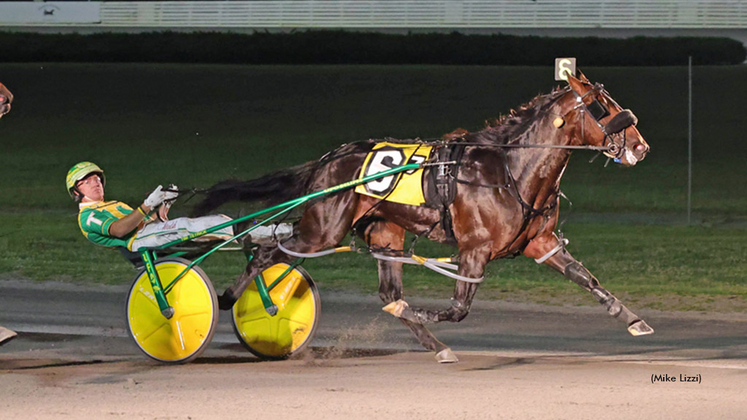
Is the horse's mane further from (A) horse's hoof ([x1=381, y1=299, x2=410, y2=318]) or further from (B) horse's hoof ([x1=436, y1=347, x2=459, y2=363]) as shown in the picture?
(B) horse's hoof ([x1=436, y1=347, x2=459, y2=363])

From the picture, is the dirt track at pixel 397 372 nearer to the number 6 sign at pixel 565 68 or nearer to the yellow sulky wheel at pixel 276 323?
the yellow sulky wheel at pixel 276 323

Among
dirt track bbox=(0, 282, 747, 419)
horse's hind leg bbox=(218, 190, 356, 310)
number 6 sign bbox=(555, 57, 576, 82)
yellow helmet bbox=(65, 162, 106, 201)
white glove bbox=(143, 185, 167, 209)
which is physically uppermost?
number 6 sign bbox=(555, 57, 576, 82)

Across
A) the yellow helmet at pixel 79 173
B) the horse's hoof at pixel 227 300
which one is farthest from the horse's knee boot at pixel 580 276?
the yellow helmet at pixel 79 173

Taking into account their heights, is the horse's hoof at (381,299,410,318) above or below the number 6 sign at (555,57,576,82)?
below

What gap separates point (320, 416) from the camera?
510 centimetres

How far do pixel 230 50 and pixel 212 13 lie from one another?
2.49 meters

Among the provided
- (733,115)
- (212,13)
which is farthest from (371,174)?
(212,13)

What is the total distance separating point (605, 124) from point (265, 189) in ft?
7.06

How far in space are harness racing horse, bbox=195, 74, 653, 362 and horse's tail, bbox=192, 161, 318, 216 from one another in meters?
0.13

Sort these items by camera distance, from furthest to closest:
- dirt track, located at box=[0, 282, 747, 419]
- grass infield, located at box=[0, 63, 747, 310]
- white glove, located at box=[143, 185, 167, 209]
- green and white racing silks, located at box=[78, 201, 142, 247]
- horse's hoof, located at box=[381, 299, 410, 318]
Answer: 1. grass infield, located at box=[0, 63, 747, 310]
2. green and white racing silks, located at box=[78, 201, 142, 247]
3. white glove, located at box=[143, 185, 167, 209]
4. horse's hoof, located at box=[381, 299, 410, 318]
5. dirt track, located at box=[0, 282, 747, 419]

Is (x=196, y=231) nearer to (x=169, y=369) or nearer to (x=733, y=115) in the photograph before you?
(x=169, y=369)

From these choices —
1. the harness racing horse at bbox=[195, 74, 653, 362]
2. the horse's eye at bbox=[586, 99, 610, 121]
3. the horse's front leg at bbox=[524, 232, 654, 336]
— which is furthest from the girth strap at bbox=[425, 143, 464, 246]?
the horse's eye at bbox=[586, 99, 610, 121]

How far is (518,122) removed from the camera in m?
6.33

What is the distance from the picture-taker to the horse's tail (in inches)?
268
